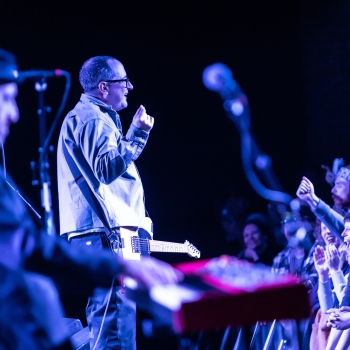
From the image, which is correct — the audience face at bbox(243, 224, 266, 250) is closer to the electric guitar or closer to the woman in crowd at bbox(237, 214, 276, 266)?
the woman in crowd at bbox(237, 214, 276, 266)

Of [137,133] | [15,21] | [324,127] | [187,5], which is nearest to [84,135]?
[137,133]

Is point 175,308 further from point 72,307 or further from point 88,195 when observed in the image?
point 72,307

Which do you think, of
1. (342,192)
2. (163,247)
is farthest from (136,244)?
(342,192)

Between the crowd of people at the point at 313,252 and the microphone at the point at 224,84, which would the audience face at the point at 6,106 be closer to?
the crowd of people at the point at 313,252

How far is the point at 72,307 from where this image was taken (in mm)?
5473

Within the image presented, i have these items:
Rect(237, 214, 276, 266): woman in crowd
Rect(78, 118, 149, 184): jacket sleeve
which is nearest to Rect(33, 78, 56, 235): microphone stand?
Rect(78, 118, 149, 184): jacket sleeve

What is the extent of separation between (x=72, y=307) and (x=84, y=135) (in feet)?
8.20

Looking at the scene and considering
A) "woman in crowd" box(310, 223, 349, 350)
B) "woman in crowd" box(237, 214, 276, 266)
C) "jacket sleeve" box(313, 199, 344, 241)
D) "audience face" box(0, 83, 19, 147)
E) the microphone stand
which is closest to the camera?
"audience face" box(0, 83, 19, 147)

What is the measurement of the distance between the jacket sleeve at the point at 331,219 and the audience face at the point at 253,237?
1.21 metres

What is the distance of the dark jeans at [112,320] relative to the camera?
10.6 ft

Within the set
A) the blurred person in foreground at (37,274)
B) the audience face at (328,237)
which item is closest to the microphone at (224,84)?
the audience face at (328,237)

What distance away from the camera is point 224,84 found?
6.31 m

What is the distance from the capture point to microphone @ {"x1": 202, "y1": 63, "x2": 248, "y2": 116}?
6270 millimetres

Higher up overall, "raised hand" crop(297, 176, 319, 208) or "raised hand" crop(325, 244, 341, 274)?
"raised hand" crop(297, 176, 319, 208)
